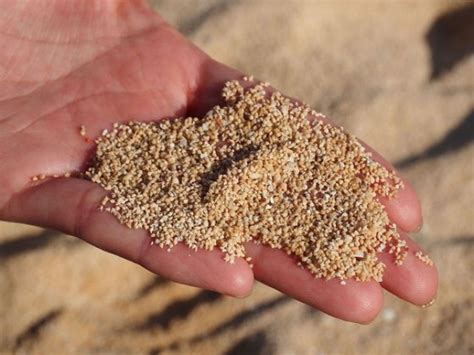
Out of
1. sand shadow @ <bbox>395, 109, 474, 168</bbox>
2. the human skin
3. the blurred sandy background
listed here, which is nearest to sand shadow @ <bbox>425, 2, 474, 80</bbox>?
the blurred sandy background

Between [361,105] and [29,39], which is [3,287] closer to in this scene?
[29,39]

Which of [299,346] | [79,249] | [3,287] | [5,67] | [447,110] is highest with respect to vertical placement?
[447,110]

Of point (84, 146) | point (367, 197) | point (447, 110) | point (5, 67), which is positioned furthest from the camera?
point (447, 110)

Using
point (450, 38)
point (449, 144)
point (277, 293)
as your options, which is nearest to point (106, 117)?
point (277, 293)

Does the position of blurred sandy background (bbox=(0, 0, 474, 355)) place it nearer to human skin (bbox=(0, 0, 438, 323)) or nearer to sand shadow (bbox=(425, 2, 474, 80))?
sand shadow (bbox=(425, 2, 474, 80))

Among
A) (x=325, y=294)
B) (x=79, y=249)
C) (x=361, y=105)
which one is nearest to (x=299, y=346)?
(x=325, y=294)

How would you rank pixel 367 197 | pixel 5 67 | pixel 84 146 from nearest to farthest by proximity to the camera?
pixel 367 197 → pixel 84 146 → pixel 5 67
